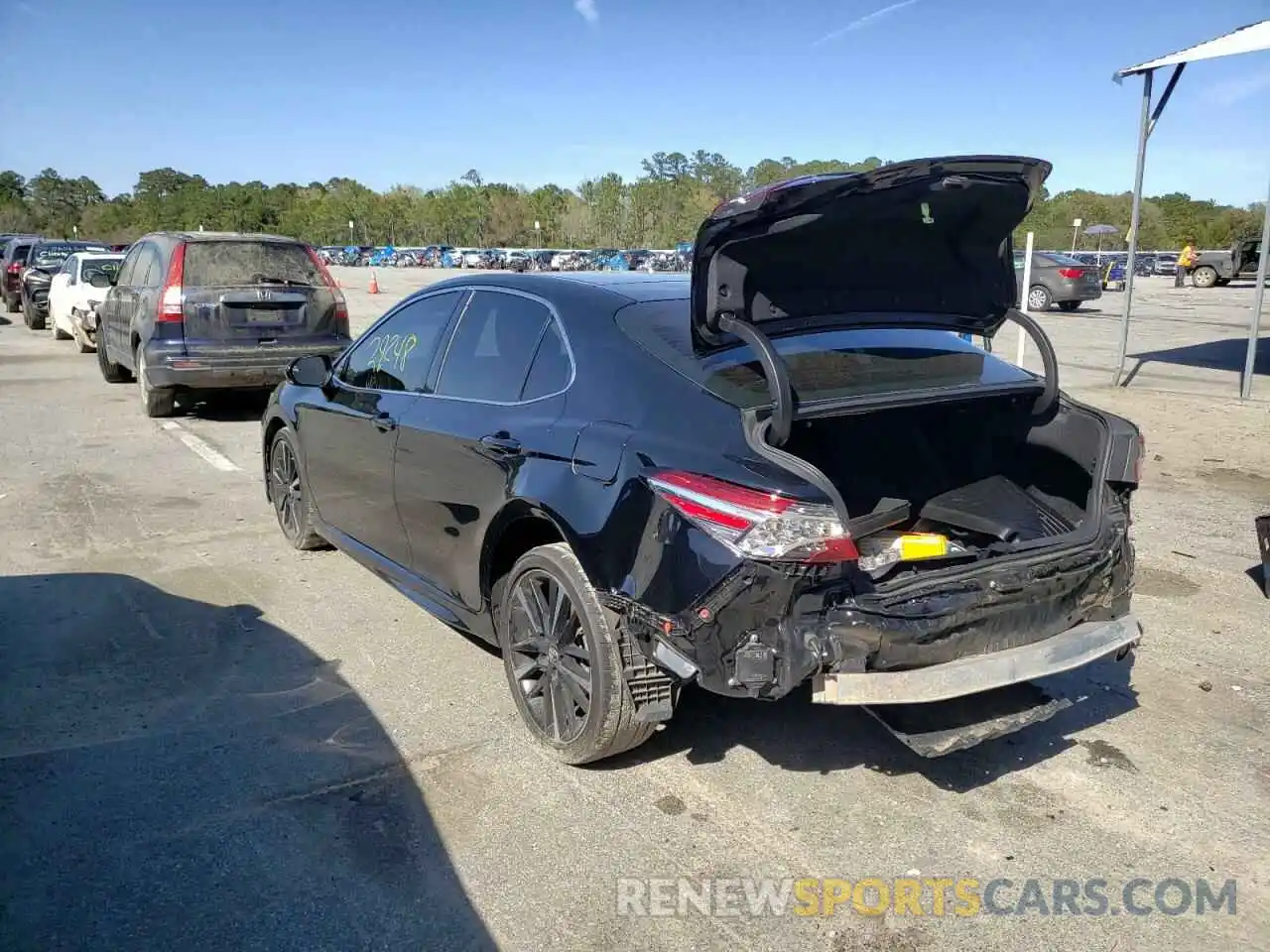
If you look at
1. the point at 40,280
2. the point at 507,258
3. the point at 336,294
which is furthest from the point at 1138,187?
the point at 507,258

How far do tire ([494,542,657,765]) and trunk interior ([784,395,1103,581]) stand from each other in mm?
963

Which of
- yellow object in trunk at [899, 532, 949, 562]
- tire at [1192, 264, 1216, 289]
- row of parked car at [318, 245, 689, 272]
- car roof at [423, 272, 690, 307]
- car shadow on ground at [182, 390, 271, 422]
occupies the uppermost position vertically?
row of parked car at [318, 245, 689, 272]

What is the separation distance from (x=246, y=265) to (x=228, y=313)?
22.5 inches

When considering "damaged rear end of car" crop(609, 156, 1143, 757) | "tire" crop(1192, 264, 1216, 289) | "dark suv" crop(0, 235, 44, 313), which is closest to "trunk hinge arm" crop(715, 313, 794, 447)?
"damaged rear end of car" crop(609, 156, 1143, 757)

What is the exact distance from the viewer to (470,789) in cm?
338

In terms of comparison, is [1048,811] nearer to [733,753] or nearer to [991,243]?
[733,753]

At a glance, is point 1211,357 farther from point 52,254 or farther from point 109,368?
point 52,254

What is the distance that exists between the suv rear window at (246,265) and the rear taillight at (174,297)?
5cm

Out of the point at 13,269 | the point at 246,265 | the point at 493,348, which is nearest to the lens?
the point at 493,348

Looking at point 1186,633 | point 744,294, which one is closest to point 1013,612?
point 744,294

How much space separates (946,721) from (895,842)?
0.68 meters

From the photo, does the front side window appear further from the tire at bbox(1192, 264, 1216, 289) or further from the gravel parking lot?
the tire at bbox(1192, 264, 1216, 289)

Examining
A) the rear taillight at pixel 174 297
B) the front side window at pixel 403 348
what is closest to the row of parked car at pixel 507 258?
the rear taillight at pixel 174 297

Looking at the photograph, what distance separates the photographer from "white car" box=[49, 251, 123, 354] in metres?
15.6
